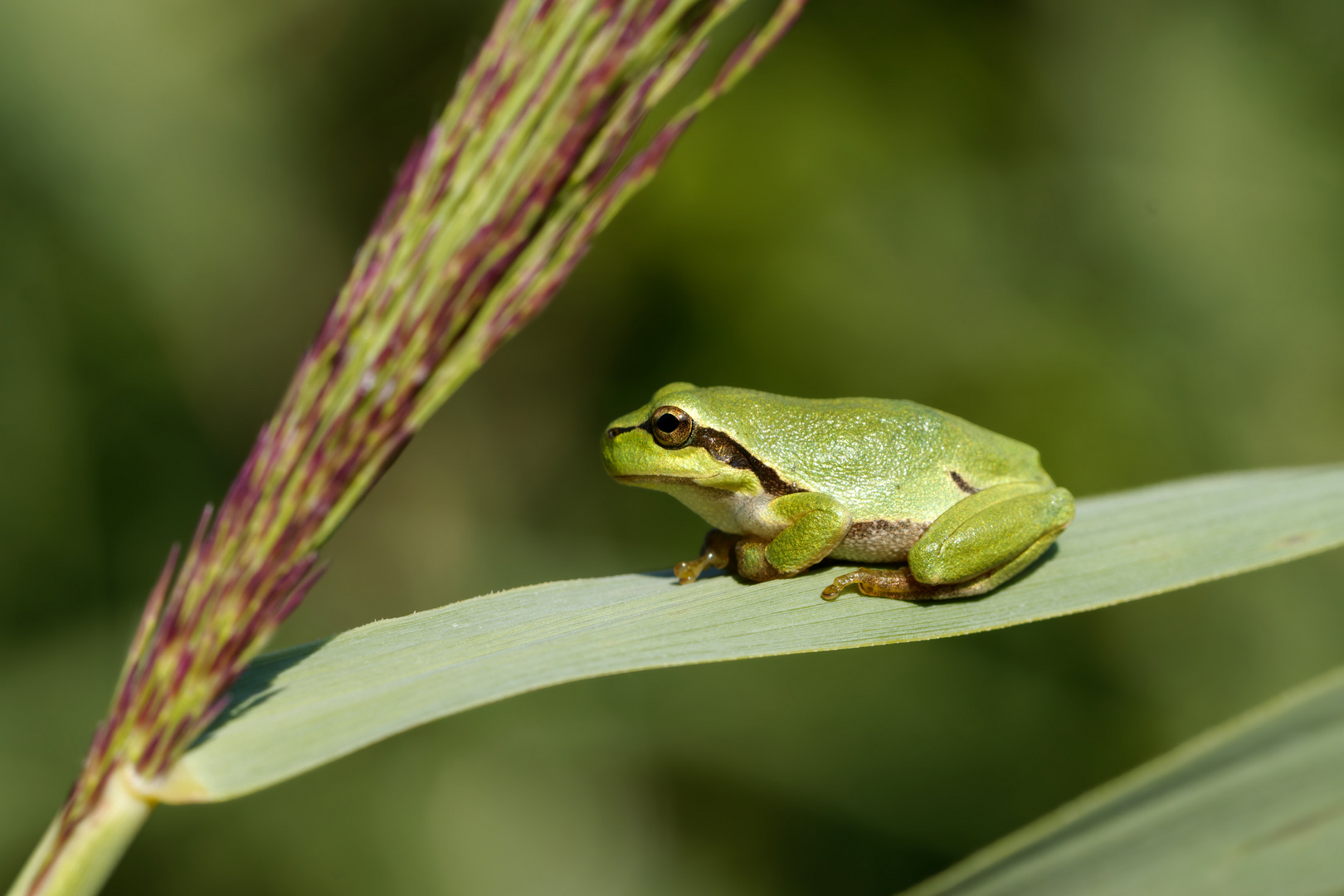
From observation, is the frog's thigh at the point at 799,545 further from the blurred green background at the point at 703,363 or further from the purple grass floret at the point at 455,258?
the blurred green background at the point at 703,363

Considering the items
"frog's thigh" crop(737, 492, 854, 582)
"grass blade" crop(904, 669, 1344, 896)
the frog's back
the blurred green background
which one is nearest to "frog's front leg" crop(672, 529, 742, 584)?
"frog's thigh" crop(737, 492, 854, 582)

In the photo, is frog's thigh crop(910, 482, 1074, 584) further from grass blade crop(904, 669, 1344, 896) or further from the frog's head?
grass blade crop(904, 669, 1344, 896)

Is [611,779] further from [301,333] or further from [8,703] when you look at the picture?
[301,333]

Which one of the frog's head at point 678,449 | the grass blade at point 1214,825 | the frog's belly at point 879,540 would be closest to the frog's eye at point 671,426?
the frog's head at point 678,449

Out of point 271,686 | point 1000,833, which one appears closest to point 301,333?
point 271,686

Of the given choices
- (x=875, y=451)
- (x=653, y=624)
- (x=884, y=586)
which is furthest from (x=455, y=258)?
(x=875, y=451)

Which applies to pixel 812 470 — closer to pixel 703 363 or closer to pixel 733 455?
pixel 733 455
